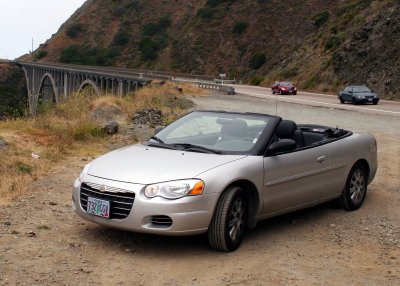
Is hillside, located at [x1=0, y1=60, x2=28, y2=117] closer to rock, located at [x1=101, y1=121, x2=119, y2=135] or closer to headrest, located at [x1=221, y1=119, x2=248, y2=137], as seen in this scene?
rock, located at [x1=101, y1=121, x2=119, y2=135]

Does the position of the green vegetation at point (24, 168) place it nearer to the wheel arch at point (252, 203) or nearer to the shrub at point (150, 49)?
the wheel arch at point (252, 203)

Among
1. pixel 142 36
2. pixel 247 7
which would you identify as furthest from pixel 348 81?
pixel 142 36

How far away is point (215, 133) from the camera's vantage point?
21.6 feet

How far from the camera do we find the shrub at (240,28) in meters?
81.6

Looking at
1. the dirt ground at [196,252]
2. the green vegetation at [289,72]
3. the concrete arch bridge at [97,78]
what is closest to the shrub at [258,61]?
the concrete arch bridge at [97,78]

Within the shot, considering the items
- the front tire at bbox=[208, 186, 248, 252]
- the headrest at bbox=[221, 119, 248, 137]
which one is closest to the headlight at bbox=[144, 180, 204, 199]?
the front tire at bbox=[208, 186, 248, 252]

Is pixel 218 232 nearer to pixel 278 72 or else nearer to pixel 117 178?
pixel 117 178

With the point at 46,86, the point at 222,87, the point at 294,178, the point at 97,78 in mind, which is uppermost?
the point at 294,178

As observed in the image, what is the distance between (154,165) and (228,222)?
0.90 m

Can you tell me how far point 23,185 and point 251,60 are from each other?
224 ft

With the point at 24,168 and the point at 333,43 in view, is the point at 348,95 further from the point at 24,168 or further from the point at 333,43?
the point at 24,168

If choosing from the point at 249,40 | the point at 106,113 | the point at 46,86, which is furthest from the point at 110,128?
the point at 46,86

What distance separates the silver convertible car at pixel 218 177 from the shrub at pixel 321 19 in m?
66.1

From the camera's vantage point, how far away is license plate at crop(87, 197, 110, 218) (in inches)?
209
